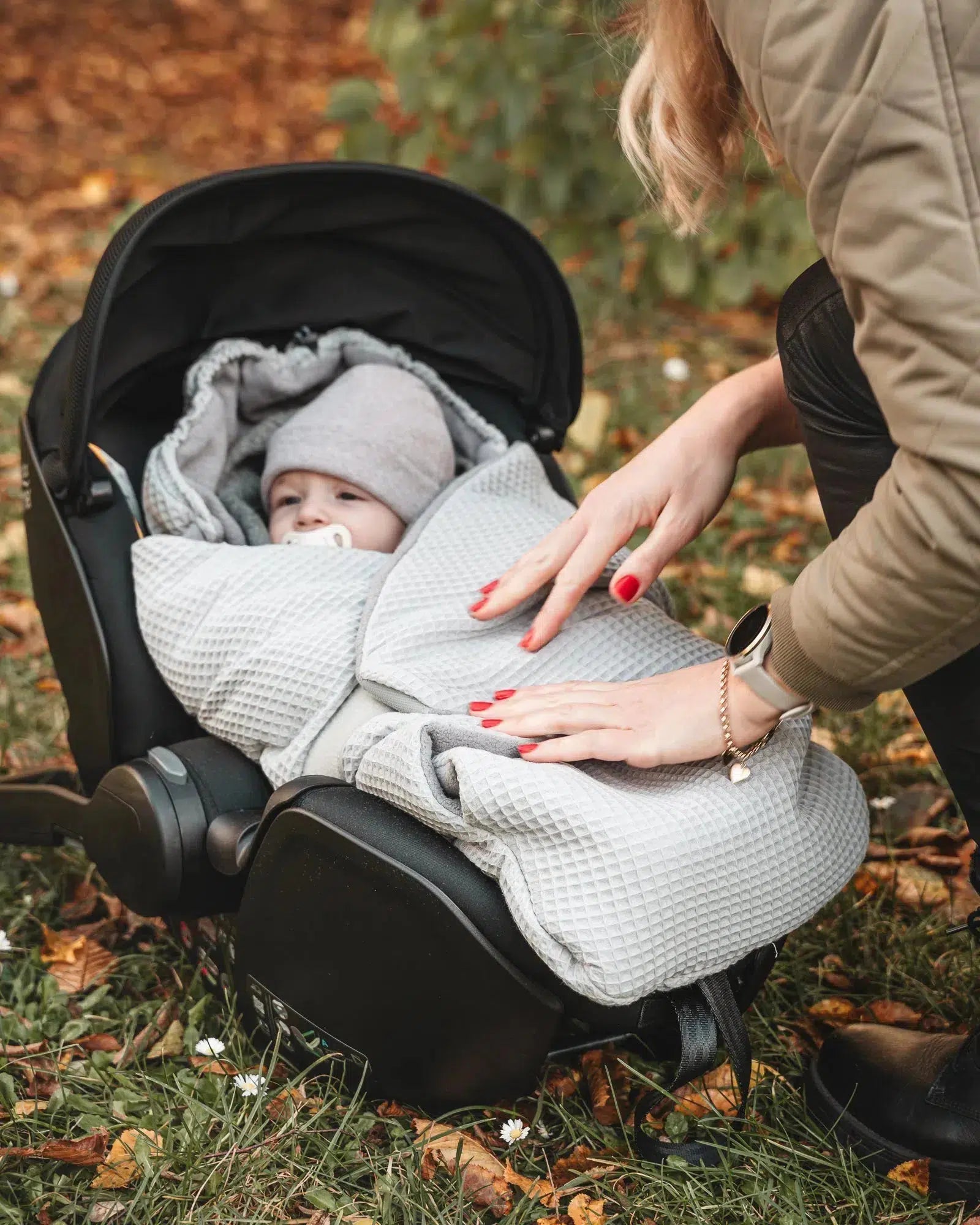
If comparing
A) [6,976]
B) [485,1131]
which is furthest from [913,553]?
[6,976]

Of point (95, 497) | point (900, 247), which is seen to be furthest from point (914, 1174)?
point (95, 497)

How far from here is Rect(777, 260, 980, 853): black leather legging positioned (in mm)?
1296

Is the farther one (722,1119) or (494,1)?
(494,1)

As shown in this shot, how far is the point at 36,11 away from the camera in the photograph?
7902 mm

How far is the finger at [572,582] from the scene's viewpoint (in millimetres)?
1533

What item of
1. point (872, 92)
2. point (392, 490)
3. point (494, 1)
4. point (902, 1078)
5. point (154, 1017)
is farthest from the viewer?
point (494, 1)

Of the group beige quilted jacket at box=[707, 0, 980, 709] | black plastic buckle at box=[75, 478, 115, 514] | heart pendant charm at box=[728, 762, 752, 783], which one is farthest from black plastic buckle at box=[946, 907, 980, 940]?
black plastic buckle at box=[75, 478, 115, 514]

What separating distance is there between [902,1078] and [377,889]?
2.22 ft

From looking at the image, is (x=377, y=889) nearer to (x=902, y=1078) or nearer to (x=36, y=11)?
(x=902, y=1078)

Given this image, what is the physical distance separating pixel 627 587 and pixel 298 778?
1.54ft

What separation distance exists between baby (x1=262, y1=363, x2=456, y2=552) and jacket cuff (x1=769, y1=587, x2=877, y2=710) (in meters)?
0.80

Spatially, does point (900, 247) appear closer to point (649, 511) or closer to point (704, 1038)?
point (649, 511)

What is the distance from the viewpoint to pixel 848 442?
4.36 ft

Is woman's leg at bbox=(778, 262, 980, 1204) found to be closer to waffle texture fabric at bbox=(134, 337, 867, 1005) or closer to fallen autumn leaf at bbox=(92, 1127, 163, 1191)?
waffle texture fabric at bbox=(134, 337, 867, 1005)
